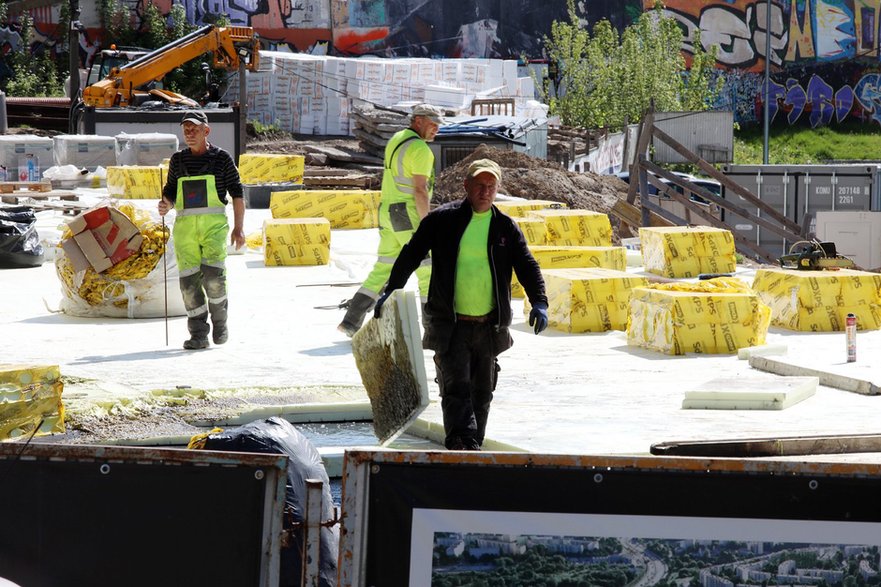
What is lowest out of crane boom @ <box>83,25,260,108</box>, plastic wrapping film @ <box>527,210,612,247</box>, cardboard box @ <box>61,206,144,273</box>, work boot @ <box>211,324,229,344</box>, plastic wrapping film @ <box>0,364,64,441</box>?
work boot @ <box>211,324,229,344</box>

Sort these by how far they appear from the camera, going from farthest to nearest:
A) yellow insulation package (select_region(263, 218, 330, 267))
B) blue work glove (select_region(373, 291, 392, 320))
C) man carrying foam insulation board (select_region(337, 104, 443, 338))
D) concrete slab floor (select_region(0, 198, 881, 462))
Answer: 1. yellow insulation package (select_region(263, 218, 330, 267))
2. man carrying foam insulation board (select_region(337, 104, 443, 338))
3. concrete slab floor (select_region(0, 198, 881, 462))
4. blue work glove (select_region(373, 291, 392, 320))

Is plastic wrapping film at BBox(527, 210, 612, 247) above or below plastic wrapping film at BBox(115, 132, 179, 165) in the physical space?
below

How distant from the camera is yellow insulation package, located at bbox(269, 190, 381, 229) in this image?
19.7m

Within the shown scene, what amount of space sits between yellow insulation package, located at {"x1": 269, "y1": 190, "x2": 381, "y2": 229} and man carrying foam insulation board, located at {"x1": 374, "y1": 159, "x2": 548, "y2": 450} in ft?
44.1

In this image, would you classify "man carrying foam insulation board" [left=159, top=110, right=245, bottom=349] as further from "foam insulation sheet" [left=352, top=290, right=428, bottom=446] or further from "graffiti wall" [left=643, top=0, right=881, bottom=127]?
"graffiti wall" [left=643, top=0, right=881, bottom=127]

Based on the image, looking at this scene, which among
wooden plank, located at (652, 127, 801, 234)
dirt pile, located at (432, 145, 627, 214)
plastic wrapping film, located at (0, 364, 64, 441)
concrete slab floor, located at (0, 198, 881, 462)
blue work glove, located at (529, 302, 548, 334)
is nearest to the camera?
blue work glove, located at (529, 302, 548, 334)

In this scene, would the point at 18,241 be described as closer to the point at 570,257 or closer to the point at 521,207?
the point at 570,257

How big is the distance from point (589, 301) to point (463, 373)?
4.64 metres

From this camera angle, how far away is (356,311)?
9859 millimetres

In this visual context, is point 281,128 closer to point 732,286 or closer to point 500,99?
point 500,99

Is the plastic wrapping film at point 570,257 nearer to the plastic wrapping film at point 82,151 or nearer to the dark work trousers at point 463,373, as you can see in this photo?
the dark work trousers at point 463,373

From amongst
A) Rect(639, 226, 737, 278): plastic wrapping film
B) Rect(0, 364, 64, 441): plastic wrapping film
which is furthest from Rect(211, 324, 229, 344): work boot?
Rect(639, 226, 737, 278): plastic wrapping film

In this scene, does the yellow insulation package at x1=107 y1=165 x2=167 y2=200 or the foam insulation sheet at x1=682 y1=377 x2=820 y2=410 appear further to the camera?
the yellow insulation package at x1=107 y1=165 x2=167 y2=200

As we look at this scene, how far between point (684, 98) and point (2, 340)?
146ft
